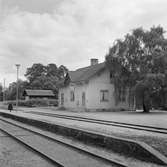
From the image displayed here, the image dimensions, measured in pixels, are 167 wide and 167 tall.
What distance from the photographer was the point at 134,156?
8938mm

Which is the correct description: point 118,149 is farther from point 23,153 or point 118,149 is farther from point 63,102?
point 63,102

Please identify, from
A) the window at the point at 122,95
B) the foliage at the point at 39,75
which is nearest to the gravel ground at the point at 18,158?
the window at the point at 122,95

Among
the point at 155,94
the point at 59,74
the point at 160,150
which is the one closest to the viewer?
the point at 160,150

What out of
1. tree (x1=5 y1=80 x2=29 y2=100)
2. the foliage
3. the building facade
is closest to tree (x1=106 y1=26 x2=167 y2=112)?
the building facade

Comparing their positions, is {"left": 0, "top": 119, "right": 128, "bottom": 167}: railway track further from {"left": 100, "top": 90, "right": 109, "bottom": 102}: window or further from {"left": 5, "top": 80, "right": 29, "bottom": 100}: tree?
{"left": 5, "top": 80, "right": 29, "bottom": 100}: tree

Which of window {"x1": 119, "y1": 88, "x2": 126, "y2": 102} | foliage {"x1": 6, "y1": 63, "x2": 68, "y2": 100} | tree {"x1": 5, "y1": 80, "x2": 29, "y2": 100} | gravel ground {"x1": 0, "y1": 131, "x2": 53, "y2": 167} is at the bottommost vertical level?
gravel ground {"x1": 0, "y1": 131, "x2": 53, "y2": 167}

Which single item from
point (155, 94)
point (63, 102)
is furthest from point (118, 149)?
point (63, 102)

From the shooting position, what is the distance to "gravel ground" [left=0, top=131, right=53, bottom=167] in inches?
330

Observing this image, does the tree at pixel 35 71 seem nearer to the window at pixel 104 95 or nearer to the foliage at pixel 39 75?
the foliage at pixel 39 75

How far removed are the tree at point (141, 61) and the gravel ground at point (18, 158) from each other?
84.6ft

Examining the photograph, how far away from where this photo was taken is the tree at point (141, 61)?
35.8 metres

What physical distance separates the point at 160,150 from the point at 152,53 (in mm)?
29292

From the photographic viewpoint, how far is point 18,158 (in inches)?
368

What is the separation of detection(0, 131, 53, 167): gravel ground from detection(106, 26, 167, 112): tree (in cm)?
2579
